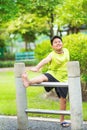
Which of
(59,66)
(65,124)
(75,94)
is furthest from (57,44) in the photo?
(65,124)

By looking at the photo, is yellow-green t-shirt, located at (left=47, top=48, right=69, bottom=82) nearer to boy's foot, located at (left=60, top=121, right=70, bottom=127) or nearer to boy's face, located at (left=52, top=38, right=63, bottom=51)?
boy's face, located at (left=52, top=38, right=63, bottom=51)

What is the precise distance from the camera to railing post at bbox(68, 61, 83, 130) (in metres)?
6.84

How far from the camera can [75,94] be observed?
695 centimetres

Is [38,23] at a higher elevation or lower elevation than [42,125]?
higher

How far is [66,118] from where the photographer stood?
29.8 feet

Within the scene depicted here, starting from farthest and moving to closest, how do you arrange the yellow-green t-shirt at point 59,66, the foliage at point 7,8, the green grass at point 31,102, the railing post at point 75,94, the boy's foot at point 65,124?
the foliage at point 7,8, the green grass at point 31,102, the boy's foot at point 65,124, the yellow-green t-shirt at point 59,66, the railing post at point 75,94

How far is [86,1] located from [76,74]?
6.13 meters

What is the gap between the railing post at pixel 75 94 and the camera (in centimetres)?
684

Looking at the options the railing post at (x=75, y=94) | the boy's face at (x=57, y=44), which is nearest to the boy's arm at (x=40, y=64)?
the boy's face at (x=57, y=44)

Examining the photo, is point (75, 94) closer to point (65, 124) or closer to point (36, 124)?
point (65, 124)

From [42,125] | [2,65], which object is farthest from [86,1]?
[2,65]

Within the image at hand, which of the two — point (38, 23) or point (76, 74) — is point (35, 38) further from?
point (76, 74)

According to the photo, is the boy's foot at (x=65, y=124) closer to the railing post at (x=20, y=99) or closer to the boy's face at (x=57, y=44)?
the railing post at (x=20, y=99)

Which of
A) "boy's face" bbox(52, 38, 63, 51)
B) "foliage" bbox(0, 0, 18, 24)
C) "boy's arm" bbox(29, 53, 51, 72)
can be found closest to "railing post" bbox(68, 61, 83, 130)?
"boy's arm" bbox(29, 53, 51, 72)
